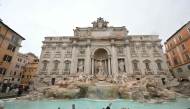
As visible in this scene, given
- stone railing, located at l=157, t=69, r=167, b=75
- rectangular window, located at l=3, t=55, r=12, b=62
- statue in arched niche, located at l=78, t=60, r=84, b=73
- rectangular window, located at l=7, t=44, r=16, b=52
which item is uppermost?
rectangular window, located at l=7, t=44, r=16, b=52

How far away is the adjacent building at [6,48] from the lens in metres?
18.0

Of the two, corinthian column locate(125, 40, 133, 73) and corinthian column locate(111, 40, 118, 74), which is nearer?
corinthian column locate(111, 40, 118, 74)

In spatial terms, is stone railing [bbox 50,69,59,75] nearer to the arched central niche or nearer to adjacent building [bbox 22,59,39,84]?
the arched central niche

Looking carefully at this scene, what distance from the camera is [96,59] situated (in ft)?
78.8

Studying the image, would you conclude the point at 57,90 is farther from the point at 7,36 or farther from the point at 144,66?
the point at 144,66

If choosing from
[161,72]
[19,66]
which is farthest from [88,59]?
[19,66]

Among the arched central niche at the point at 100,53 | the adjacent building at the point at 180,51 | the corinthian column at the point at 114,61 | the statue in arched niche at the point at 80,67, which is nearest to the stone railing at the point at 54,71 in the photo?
the statue in arched niche at the point at 80,67

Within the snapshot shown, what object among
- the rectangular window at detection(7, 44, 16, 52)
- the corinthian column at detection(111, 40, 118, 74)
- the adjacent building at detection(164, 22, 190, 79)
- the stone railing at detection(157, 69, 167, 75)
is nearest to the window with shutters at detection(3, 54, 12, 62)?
the rectangular window at detection(7, 44, 16, 52)

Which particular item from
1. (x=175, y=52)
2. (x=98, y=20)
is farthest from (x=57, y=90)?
(x=175, y=52)

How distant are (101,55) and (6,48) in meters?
21.0

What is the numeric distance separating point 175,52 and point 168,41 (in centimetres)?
421

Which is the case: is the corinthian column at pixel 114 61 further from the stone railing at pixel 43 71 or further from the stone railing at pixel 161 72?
the stone railing at pixel 43 71

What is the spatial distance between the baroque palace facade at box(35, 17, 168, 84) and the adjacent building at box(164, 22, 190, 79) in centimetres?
527

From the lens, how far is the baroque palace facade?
70.2 feet
